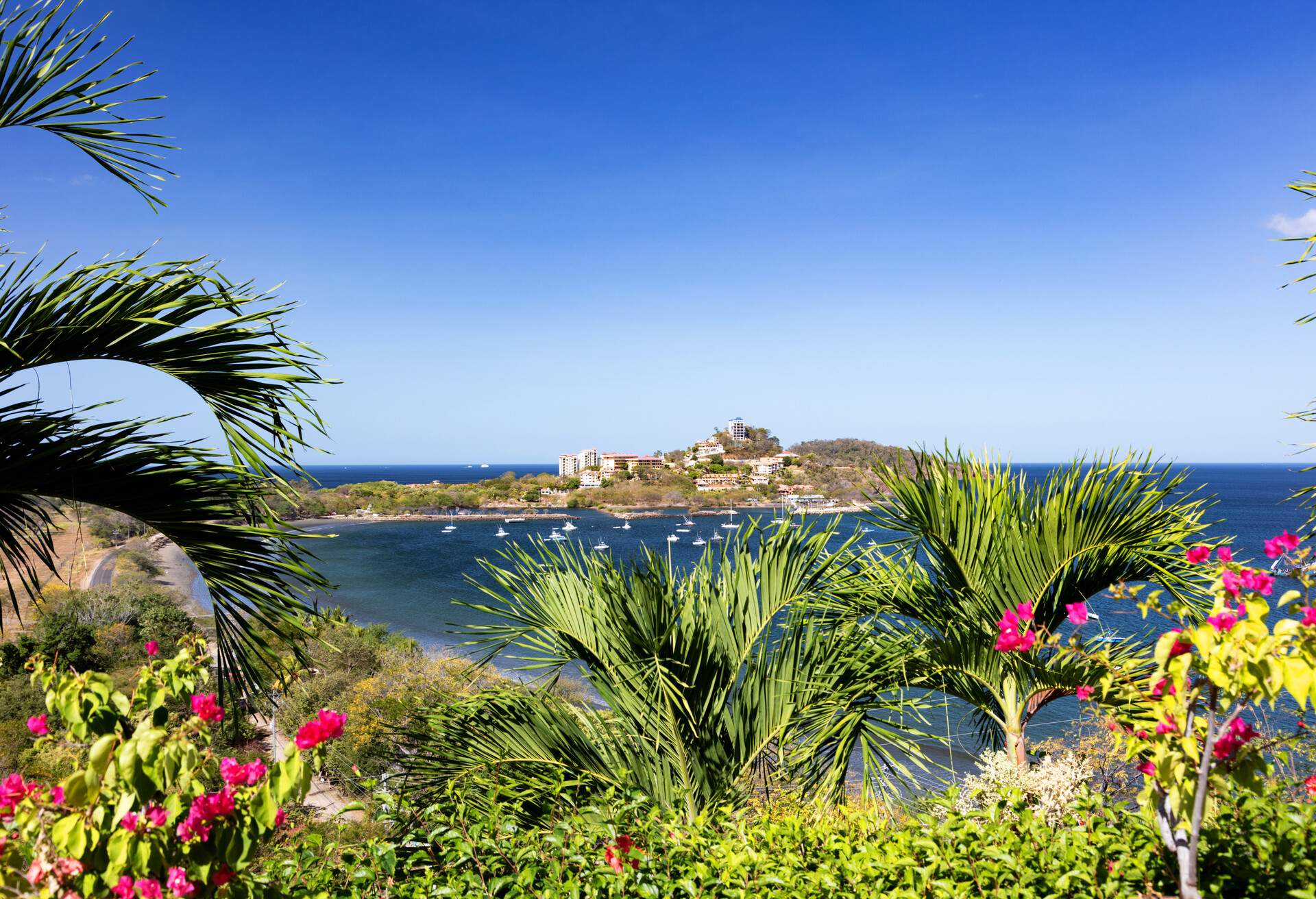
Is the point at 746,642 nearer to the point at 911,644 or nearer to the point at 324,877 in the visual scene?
the point at 911,644

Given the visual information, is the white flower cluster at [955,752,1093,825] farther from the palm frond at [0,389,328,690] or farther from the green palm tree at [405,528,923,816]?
the palm frond at [0,389,328,690]

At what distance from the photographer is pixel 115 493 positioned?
6.99 feet

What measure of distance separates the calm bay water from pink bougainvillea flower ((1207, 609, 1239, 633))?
10541 millimetres

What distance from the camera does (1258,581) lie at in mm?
1708

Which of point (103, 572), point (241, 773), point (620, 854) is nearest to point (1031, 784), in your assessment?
point (620, 854)

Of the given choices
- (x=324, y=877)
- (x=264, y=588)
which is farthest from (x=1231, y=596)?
(x=264, y=588)

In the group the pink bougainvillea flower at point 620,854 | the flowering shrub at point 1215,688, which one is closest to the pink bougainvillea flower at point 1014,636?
the flowering shrub at point 1215,688

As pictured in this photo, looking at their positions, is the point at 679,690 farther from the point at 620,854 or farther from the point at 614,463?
the point at 614,463

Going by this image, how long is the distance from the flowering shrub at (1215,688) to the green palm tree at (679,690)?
4.07 ft

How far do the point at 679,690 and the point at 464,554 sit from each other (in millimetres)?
60335

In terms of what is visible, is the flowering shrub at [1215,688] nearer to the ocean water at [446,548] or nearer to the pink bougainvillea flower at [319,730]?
the pink bougainvillea flower at [319,730]

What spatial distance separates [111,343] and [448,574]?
2016 inches

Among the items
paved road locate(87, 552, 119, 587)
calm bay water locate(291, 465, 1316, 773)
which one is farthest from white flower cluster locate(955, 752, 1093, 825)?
paved road locate(87, 552, 119, 587)

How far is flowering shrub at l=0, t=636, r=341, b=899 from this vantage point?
1341 millimetres
